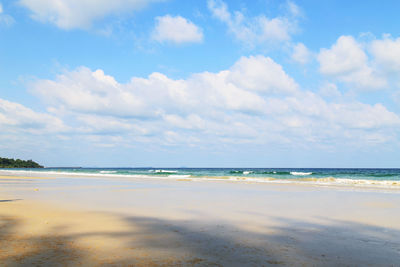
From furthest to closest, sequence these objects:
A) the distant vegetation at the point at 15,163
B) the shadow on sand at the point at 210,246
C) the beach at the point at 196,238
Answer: the distant vegetation at the point at 15,163 → the beach at the point at 196,238 → the shadow on sand at the point at 210,246

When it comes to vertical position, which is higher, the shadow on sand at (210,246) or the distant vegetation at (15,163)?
the distant vegetation at (15,163)

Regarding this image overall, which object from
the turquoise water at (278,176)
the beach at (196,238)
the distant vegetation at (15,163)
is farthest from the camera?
the distant vegetation at (15,163)

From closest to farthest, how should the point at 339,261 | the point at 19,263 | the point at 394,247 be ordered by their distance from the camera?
the point at 19,263, the point at 339,261, the point at 394,247

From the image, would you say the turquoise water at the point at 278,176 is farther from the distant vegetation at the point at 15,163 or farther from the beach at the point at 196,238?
the distant vegetation at the point at 15,163

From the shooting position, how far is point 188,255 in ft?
18.5

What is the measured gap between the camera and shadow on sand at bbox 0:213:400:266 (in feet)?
17.3

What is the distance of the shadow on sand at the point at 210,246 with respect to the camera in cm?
Result: 528

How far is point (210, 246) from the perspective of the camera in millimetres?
6367

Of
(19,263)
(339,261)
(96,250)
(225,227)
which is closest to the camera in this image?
(19,263)

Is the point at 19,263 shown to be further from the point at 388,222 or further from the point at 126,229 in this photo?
the point at 388,222

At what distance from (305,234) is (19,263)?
20.8 ft

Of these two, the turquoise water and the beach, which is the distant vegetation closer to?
the turquoise water

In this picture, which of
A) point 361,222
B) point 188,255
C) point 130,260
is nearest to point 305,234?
point 361,222

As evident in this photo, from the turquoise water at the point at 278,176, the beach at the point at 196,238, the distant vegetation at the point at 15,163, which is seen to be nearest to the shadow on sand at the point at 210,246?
the beach at the point at 196,238
